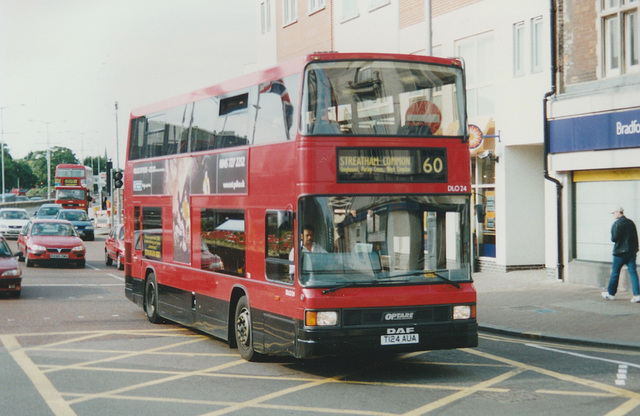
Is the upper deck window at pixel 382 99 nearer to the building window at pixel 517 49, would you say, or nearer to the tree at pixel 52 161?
the building window at pixel 517 49

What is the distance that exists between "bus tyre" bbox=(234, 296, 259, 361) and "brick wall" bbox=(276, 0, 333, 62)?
21.1 metres

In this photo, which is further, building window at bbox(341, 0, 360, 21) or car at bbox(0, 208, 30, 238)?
car at bbox(0, 208, 30, 238)

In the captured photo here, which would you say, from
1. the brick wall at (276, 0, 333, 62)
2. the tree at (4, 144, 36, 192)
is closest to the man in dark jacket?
the brick wall at (276, 0, 333, 62)

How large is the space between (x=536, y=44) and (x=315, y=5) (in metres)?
13.8

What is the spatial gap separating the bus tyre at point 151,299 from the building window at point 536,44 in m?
10.8

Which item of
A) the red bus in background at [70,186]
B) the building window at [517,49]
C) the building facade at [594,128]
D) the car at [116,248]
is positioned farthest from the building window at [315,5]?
the red bus in background at [70,186]

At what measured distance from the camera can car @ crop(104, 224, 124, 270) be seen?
28188mm

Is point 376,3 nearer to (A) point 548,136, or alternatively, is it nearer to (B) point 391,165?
(A) point 548,136

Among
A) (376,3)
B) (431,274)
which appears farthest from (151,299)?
(376,3)

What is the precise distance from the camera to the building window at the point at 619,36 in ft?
58.5

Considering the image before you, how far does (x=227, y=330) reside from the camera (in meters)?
11.8

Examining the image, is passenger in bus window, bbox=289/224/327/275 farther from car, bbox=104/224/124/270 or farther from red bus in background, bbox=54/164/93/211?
red bus in background, bbox=54/164/93/211

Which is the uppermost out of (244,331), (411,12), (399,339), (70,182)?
(411,12)

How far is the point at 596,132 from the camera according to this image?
724 inches
